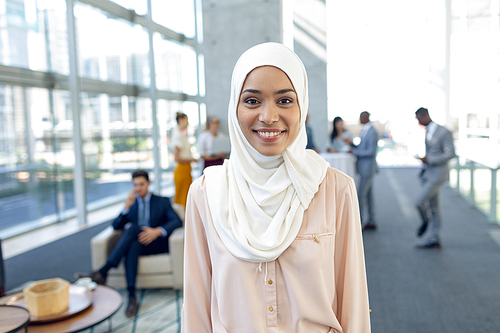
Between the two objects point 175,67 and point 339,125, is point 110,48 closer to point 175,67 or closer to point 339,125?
point 175,67

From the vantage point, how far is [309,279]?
106 centimetres

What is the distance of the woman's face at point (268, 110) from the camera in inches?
39.8

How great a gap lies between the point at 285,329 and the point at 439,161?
4.12m

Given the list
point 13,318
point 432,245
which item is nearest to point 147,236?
point 13,318

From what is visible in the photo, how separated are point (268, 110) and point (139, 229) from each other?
3.23 meters

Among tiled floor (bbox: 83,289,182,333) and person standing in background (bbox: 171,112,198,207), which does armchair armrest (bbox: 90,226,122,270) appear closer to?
tiled floor (bbox: 83,289,182,333)

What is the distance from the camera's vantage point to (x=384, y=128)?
1289 centimetres

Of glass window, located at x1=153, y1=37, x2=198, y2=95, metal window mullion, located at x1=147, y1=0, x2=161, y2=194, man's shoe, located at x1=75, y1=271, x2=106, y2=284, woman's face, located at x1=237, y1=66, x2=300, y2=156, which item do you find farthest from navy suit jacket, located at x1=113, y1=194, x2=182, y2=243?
glass window, located at x1=153, y1=37, x2=198, y2=95

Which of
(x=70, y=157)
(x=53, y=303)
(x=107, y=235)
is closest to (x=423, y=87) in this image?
(x=70, y=157)

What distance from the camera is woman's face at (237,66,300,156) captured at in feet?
3.31

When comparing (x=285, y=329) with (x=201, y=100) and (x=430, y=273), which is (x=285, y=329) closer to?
(x=430, y=273)

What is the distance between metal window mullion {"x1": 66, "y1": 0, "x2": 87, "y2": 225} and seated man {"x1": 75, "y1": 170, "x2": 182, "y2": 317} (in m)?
2.76

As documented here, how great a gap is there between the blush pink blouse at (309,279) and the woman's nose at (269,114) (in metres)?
0.25

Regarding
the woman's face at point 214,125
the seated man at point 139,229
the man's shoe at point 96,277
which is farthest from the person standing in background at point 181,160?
the man's shoe at point 96,277
